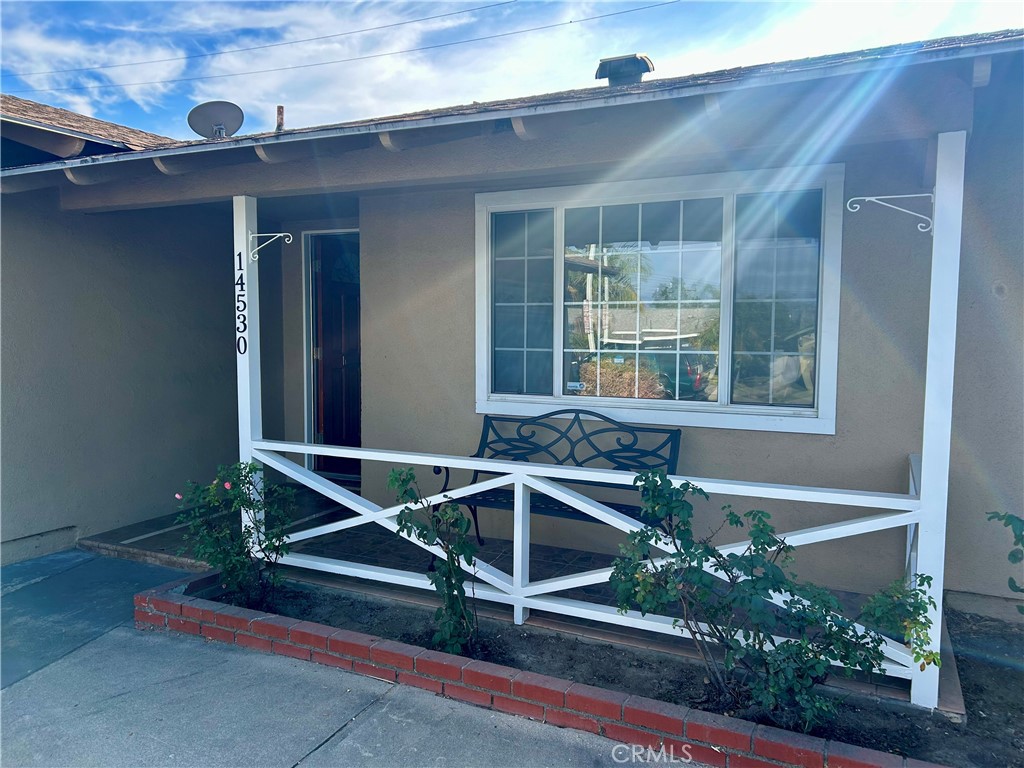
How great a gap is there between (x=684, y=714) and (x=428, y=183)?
305 centimetres

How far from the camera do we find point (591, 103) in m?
3.11

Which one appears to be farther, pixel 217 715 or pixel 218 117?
pixel 218 117

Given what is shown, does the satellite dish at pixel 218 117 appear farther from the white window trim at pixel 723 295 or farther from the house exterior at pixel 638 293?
the white window trim at pixel 723 295

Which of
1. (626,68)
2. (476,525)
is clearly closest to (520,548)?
(476,525)

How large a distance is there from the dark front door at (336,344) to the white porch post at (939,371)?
504cm

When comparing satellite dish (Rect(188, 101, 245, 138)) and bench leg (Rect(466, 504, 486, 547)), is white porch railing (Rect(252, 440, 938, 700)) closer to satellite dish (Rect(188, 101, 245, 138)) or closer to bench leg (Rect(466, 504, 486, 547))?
bench leg (Rect(466, 504, 486, 547))

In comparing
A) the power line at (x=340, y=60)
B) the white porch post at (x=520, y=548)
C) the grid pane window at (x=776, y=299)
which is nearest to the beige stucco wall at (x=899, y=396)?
the grid pane window at (x=776, y=299)

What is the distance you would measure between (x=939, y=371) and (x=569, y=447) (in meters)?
2.43

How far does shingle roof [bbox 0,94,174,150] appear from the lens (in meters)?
4.64

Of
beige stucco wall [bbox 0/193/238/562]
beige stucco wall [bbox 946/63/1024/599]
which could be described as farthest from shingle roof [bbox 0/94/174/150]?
beige stucco wall [bbox 946/63/1024/599]

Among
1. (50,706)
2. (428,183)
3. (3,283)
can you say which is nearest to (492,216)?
(428,183)

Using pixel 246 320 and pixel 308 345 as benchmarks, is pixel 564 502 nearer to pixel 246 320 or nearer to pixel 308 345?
pixel 246 320

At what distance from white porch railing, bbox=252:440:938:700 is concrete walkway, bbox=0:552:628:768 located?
2.33 feet

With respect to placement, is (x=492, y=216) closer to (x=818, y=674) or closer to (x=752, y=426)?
(x=752, y=426)
